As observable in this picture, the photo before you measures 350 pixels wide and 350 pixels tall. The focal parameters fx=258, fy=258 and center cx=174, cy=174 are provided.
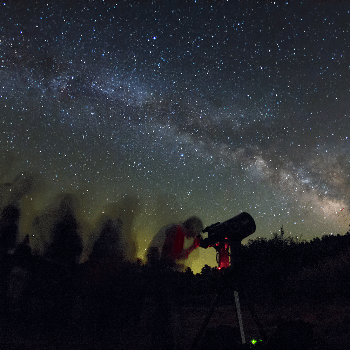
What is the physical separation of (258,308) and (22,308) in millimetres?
9122

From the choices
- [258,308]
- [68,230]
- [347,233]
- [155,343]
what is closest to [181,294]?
[258,308]

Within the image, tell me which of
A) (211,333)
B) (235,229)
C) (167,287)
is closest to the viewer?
(235,229)

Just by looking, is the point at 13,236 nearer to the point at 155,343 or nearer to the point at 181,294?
the point at 181,294

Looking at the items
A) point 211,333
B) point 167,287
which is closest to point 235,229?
point 211,333

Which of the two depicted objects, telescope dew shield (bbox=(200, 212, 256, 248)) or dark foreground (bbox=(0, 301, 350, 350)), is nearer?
telescope dew shield (bbox=(200, 212, 256, 248))

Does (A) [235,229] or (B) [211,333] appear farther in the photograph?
(B) [211,333]

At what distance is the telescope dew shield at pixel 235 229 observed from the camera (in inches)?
178

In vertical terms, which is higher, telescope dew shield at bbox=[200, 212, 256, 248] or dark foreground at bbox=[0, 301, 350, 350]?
telescope dew shield at bbox=[200, 212, 256, 248]

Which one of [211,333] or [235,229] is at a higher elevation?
[235,229]

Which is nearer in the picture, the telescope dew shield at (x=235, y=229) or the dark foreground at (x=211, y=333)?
the telescope dew shield at (x=235, y=229)

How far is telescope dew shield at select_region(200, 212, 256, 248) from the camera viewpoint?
4516 millimetres

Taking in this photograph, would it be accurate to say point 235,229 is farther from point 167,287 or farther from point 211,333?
point 167,287

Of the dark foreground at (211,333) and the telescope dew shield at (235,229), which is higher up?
the telescope dew shield at (235,229)

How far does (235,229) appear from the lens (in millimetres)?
4516
